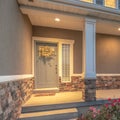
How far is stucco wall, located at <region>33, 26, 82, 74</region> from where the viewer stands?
22.2ft

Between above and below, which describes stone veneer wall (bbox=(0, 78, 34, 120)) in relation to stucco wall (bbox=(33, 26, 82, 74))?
below

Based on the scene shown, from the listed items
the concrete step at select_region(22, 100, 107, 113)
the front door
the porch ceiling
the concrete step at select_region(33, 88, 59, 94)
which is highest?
the porch ceiling

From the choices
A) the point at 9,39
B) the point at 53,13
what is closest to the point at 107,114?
the point at 9,39

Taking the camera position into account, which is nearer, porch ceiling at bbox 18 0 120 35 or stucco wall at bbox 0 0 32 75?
stucco wall at bbox 0 0 32 75

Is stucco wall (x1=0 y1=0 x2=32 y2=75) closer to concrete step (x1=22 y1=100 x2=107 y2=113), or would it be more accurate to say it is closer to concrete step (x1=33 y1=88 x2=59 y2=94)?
concrete step (x1=22 y1=100 x2=107 y2=113)

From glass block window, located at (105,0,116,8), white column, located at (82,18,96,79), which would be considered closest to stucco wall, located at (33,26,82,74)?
white column, located at (82,18,96,79)

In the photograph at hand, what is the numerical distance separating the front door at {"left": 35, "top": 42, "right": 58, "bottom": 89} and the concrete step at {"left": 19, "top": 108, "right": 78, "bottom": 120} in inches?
89.5

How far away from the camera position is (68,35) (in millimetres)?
7207

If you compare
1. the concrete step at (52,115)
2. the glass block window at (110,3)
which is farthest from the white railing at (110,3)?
the concrete step at (52,115)

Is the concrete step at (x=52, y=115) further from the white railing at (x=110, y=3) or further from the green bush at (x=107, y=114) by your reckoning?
the white railing at (x=110, y=3)

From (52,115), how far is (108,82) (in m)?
4.26

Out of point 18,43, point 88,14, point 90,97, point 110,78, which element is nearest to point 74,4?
point 88,14

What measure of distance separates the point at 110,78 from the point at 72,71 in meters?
2.01

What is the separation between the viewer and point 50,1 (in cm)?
454
